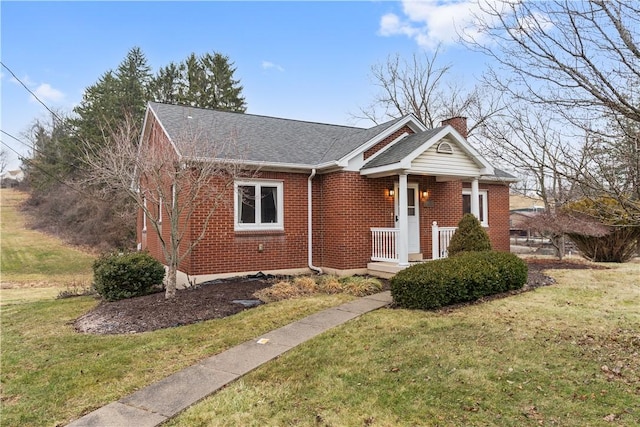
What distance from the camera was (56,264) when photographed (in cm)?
2375

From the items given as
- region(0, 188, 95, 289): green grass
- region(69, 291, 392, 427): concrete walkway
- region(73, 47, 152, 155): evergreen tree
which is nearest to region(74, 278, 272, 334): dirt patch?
region(69, 291, 392, 427): concrete walkway

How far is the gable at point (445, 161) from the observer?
1151cm

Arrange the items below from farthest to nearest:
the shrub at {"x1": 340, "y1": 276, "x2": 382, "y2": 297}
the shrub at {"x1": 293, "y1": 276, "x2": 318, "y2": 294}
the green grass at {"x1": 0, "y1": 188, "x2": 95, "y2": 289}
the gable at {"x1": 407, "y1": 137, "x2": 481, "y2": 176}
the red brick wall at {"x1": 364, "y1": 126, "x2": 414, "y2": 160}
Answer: the green grass at {"x1": 0, "y1": 188, "x2": 95, "y2": 289}
the red brick wall at {"x1": 364, "y1": 126, "x2": 414, "y2": 160}
the gable at {"x1": 407, "y1": 137, "x2": 481, "y2": 176}
the shrub at {"x1": 293, "y1": 276, "x2": 318, "y2": 294}
the shrub at {"x1": 340, "y1": 276, "x2": 382, "y2": 297}

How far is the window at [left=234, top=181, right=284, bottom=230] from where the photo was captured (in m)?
11.5

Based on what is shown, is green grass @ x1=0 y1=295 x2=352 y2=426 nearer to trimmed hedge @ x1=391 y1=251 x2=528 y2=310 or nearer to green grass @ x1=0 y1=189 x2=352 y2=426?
green grass @ x1=0 y1=189 x2=352 y2=426

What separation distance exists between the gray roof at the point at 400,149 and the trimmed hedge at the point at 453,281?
11.6 feet

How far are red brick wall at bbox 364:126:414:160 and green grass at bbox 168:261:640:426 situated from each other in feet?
20.2

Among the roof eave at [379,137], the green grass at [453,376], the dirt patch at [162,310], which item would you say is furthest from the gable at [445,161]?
the dirt patch at [162,310]

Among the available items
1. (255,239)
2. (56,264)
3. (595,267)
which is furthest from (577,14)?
(56,264)

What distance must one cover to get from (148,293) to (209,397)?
255 inches

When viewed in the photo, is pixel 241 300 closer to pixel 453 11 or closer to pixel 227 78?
pixel 453 11

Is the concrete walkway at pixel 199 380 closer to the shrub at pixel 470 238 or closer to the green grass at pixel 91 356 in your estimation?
the green grass at pixel 91 356

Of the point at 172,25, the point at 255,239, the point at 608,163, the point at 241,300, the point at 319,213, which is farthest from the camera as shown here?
the point at 172,25

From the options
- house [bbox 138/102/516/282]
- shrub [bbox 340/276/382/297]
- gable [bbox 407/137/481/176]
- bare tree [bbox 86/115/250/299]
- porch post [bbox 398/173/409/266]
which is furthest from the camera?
gable [bbox 407/137/481/176]
